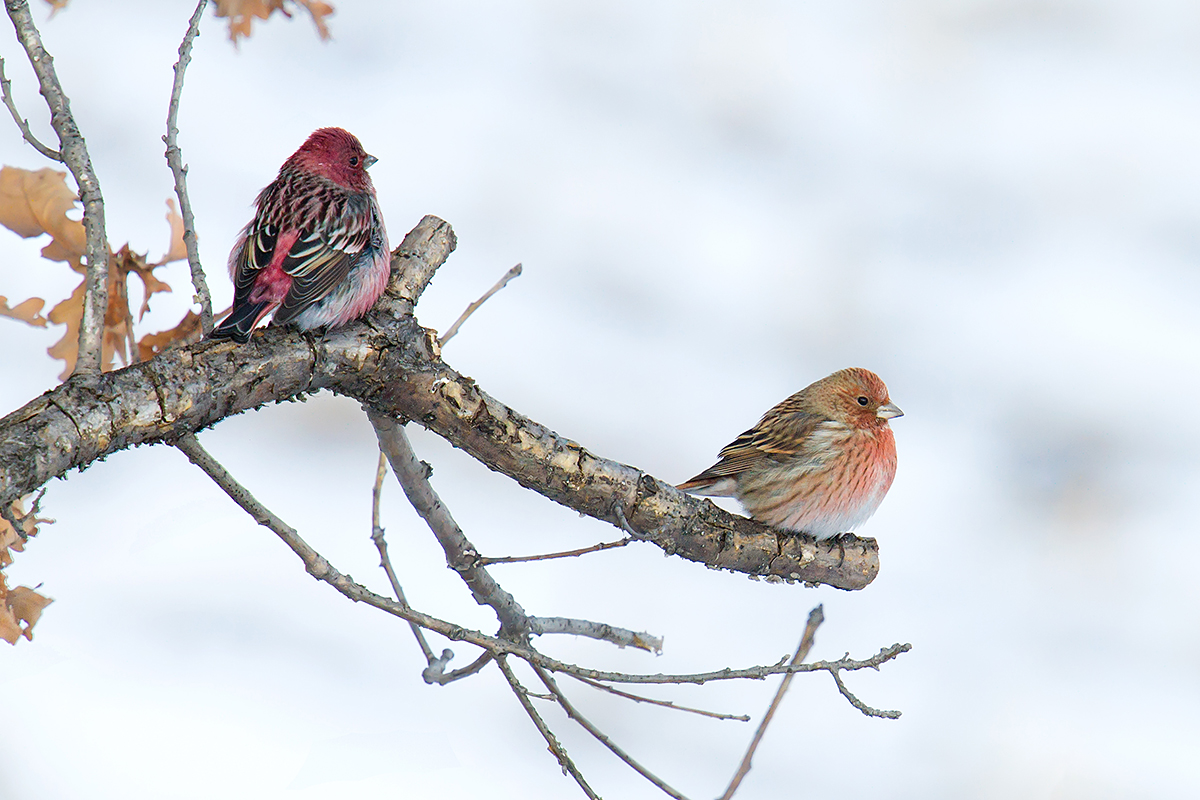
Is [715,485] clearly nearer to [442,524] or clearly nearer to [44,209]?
[442,524]

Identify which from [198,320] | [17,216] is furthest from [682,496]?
[17,216]

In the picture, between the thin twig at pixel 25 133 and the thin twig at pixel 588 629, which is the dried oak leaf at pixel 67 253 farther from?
A: the thin twig at pixel 588 629

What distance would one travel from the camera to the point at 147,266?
1668 mm

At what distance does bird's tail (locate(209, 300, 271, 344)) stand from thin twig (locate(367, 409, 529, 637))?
0.29 meters

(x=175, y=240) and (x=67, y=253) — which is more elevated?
(x=175, y=240)

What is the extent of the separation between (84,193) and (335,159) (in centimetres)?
73

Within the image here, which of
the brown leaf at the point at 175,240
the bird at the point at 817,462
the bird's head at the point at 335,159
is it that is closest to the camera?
the brown leaf at the point at 175,240

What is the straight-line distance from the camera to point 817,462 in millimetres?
2451

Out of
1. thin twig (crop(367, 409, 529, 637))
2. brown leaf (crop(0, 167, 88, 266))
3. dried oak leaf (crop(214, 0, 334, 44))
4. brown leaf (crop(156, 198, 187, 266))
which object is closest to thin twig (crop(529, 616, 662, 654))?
thin twig (crop(367, 409, 529, 637))

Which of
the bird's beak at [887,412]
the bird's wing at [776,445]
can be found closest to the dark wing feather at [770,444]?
the bird's wing at [776,445]

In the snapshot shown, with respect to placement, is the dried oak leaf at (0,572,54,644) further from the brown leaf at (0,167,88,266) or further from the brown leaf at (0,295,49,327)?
the brown leaf at (0,167,88,266)

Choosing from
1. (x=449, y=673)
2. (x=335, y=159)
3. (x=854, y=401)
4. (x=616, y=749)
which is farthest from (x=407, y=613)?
(x=854, y=401)

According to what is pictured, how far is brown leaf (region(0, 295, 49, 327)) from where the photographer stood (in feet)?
4.75

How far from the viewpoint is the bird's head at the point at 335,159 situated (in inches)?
84.1
